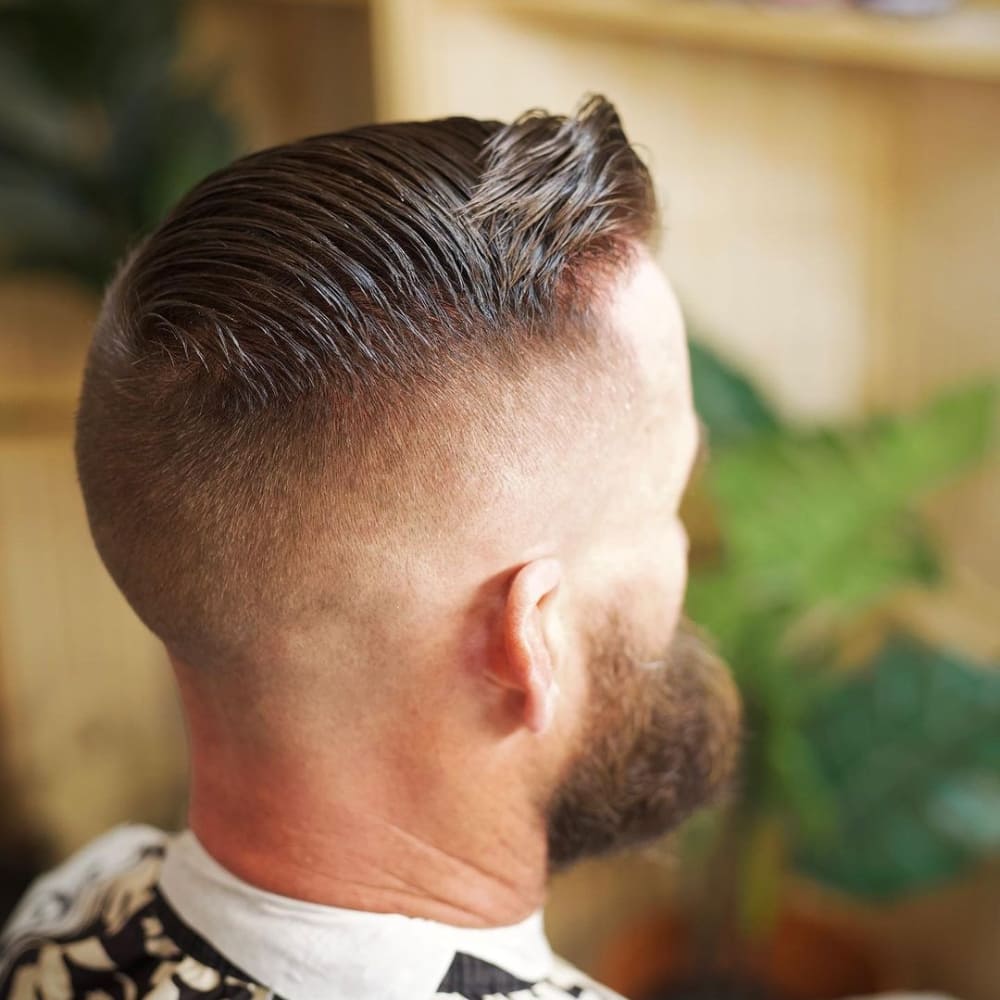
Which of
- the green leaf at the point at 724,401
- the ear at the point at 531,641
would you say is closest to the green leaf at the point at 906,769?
the green leaf at the point at 724,401

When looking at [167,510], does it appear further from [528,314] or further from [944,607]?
[944,607]

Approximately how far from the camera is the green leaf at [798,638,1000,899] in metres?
1.53

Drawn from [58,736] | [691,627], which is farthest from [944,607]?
[58,736]

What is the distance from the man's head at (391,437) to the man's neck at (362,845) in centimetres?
3

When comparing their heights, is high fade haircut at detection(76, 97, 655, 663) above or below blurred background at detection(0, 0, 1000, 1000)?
above

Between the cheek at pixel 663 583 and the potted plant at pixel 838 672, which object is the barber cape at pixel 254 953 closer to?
the cheek at pixel 663 583

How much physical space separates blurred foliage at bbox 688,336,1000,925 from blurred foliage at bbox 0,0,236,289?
3.06 ft

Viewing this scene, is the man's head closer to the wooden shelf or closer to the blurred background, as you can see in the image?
the blurred background

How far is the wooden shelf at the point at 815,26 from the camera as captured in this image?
144 cm

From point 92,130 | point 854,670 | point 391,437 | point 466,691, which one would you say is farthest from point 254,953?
point 92,130

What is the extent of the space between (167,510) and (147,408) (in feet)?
0.19

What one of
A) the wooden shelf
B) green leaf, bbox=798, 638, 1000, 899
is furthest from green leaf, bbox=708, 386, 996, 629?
the wooden shelf

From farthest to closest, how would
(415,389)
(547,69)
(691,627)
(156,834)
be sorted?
1. (547,69)
2. (156,834)
3. (691,627)
4. (415,389)

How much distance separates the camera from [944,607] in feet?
6.06
